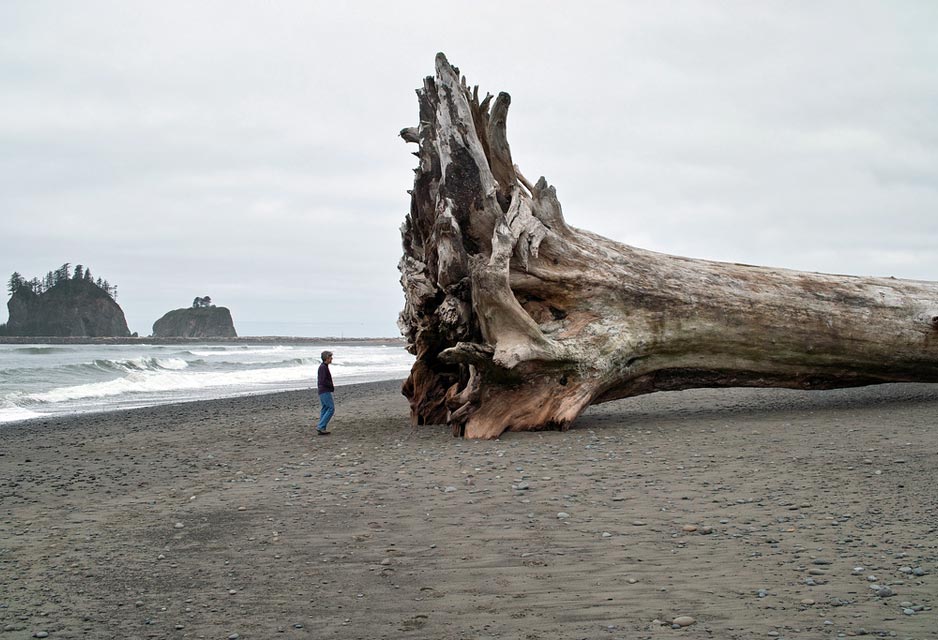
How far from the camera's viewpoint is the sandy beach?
3898 millimetres

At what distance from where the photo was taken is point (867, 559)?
429 cm

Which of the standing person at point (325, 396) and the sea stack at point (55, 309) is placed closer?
the standing person at point (325, 396)

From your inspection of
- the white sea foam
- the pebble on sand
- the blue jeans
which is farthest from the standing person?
the white sea foam

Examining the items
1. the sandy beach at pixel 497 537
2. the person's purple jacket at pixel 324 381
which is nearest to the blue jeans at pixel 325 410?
the person's purple jacket at pixel 324 381

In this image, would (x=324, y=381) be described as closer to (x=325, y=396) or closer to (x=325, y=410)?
(x=325, y=396)

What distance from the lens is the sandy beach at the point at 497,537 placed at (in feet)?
12.8

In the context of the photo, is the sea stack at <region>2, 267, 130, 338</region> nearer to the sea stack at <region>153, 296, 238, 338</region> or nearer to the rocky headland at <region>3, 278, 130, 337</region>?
the rocky headland at <region>3, 278, 130, 337</region>

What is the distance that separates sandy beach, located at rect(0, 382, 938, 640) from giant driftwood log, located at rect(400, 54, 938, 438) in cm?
88

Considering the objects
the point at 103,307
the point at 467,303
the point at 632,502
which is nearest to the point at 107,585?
the point at 632,502

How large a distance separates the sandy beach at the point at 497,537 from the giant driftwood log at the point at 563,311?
88 centimetres

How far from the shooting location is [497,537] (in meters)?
5.13

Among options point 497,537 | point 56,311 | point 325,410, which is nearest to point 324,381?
point 325,410

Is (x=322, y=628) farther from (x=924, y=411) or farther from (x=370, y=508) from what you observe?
(x=924, y=411)

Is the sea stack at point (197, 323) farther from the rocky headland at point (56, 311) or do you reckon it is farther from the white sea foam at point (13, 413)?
the white sea foam at point (13, 413)
